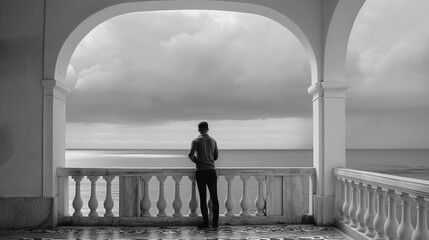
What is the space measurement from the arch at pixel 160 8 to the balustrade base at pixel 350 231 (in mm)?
2480

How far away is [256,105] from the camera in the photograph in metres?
67.3

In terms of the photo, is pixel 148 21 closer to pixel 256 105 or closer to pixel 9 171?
pixel 9 171

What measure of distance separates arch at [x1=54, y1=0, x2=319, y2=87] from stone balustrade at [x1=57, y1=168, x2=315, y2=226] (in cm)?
180

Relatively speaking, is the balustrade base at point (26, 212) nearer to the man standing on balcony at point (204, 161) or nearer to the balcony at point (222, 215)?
the balcony at point (222, 215)

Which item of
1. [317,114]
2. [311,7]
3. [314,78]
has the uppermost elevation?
[311,7]

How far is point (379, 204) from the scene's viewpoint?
6191 millimetres

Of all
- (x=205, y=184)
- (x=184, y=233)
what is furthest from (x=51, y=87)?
(x=184, y=233)

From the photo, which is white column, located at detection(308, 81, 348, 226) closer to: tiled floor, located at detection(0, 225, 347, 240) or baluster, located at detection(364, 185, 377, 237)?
tiled floor, located at detection(0, 225, 347, 240)

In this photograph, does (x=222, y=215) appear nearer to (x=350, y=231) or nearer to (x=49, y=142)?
(x=350, y=231)

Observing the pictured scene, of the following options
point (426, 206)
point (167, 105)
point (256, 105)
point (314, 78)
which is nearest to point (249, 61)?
point (256, 105)

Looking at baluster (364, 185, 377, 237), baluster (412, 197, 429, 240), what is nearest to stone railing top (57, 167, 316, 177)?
baluster (364, 185, 377, 237)

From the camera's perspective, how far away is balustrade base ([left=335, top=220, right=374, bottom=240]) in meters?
6.70

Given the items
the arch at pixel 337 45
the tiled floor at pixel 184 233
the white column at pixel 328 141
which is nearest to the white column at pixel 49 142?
the tiled floor at pixel 184 233

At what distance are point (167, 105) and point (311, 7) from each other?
212 ft
